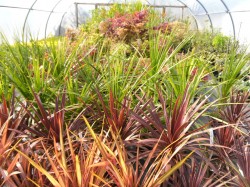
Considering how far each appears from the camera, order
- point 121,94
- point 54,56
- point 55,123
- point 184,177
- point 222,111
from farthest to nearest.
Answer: point 54,56 → point 222,111 → point 121,94 → point 55,123 → point 184,177

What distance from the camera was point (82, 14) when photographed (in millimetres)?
12773

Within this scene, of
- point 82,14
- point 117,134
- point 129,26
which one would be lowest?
Result: point 117,134

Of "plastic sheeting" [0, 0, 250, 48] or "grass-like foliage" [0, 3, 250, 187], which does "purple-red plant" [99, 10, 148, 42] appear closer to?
"grass-like foliage" [0, 3, 250, 187]

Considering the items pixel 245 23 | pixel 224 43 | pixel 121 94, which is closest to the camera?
pixel 121 94

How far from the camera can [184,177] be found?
1.29 meters

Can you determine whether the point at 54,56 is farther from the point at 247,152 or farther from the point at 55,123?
the point at 247,152

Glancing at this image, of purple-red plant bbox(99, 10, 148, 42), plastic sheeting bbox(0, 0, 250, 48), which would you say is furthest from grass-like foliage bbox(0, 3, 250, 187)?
plastic sheeting bbox(0, 0, 250, 48)

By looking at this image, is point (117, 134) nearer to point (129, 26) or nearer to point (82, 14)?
point (129, 26)

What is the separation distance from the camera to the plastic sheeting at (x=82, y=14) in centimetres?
845

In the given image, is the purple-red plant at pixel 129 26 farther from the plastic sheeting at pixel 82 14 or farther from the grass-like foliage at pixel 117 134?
the plastic sheeting at pixel 82 14

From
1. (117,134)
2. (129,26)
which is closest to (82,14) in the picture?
(129,26)

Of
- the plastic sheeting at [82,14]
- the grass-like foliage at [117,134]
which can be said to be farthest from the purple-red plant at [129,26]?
the plastic sheeting at [82,14]

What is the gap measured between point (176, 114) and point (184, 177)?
11.6 inches

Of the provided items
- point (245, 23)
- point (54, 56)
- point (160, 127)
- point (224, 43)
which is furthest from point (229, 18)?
point (160, 127)
